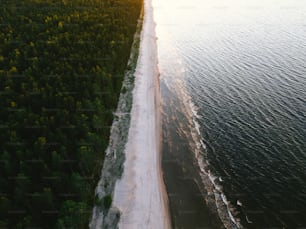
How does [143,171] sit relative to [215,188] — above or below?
above

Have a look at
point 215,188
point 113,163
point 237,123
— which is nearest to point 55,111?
point 113,163

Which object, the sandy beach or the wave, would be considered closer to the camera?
the sandy beach

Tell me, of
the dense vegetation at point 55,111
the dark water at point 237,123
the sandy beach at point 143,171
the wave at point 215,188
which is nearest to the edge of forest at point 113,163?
the sandy beach at point 143,171

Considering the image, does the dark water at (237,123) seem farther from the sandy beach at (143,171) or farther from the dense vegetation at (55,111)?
the dense vegetation at (55,111)

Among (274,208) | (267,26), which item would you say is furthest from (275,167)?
(267,26)

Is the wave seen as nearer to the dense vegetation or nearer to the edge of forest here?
the edge of forest

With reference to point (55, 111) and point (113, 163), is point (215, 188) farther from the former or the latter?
point (55, 111)

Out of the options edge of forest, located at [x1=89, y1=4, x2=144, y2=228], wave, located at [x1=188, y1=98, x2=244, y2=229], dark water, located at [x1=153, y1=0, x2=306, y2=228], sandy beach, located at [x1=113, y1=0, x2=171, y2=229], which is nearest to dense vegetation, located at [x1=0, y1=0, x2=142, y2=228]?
edge of forest, located at [x1=89, y1=4, x2=144, y2=228]
